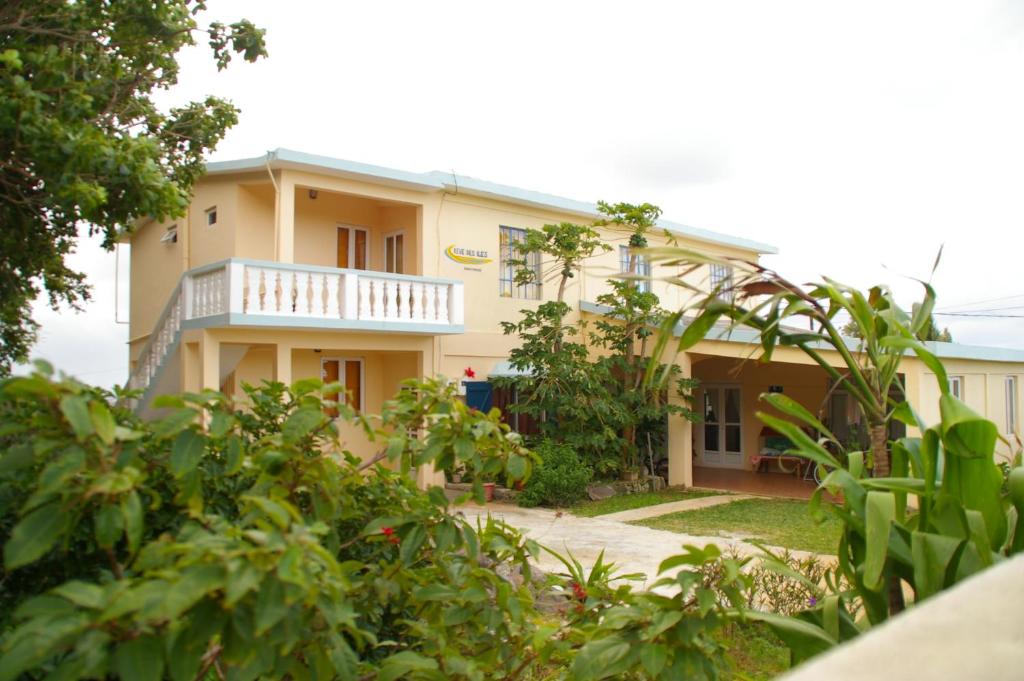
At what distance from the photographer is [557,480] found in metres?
13.6

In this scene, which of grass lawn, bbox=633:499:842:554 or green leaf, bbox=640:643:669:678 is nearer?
green leaf, bbox=640:643:669:678

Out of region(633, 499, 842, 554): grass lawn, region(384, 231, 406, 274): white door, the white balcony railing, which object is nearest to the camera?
region(633, 499, 842, 554): grass lawn

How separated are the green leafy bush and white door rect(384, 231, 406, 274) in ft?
17.2

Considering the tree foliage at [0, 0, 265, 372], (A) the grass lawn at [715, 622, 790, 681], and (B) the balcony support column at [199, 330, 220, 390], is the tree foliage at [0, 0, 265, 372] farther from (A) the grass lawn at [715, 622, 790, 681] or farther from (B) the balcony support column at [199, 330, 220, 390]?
(A) the grass lawn at [715, 622, 790, 681]

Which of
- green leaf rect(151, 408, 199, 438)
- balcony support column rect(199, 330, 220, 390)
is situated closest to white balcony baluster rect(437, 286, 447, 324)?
balcony support column rect(199, 330, 220, 390)

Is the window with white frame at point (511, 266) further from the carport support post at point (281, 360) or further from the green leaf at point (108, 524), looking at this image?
the green leaf at point (108, 524)

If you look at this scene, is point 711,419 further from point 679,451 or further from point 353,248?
point 353,248

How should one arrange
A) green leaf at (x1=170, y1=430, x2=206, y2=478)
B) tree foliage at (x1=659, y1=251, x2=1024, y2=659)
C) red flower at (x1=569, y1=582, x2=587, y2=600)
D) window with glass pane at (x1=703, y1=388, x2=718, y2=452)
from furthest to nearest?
window with glass pane at (x1=703, y1=388, x2=718, y2=452), red flower at (x1=569, y1=582, x2=587, y2=600), tree foliage at (x1=659, y1=251, x2=1024, y2=659), green leaf at (x1=170, y1=430, x2=206, y2=478)

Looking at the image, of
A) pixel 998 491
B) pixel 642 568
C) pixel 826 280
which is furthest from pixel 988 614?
pixel 642 568

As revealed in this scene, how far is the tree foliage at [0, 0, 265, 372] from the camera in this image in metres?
5.71

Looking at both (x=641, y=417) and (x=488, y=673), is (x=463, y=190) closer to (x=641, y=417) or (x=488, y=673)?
(x=641, y=417)

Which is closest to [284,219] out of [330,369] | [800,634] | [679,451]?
[330,369]

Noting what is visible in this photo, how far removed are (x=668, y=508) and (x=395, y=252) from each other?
7.96 meters

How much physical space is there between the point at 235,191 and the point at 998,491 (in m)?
14.3
